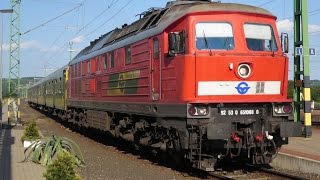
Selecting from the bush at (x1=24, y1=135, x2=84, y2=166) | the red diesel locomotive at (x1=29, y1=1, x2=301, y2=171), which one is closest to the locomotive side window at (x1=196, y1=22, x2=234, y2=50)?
the red diesel locomotive at (x1=29, y1=1, x2=301, y2=171)

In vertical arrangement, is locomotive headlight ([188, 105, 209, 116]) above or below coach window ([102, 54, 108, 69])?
below

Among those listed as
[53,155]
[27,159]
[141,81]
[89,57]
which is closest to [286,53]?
[141,81]

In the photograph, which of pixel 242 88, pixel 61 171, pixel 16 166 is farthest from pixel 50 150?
pixel 242 88

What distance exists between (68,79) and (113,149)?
9635 mm

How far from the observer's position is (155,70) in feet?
36.4

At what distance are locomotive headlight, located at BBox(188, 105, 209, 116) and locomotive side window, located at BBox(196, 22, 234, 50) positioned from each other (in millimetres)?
1261

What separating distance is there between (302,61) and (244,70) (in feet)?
19.6

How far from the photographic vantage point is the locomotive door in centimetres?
1089

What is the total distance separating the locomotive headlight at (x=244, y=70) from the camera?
32.2 ft

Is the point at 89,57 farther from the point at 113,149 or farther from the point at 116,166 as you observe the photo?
the point at 116,166

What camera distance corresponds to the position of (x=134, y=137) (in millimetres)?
13070

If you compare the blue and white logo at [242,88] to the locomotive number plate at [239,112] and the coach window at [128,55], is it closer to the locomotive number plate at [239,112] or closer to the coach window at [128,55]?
the locomotive number plate at [239,112]

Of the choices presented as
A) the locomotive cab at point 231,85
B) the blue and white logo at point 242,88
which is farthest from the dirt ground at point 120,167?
the blue and white logo at point 242,88

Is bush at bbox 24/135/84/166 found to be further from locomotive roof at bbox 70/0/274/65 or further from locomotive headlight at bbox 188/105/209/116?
locomotive headlight at bbox 188/105/209/116
